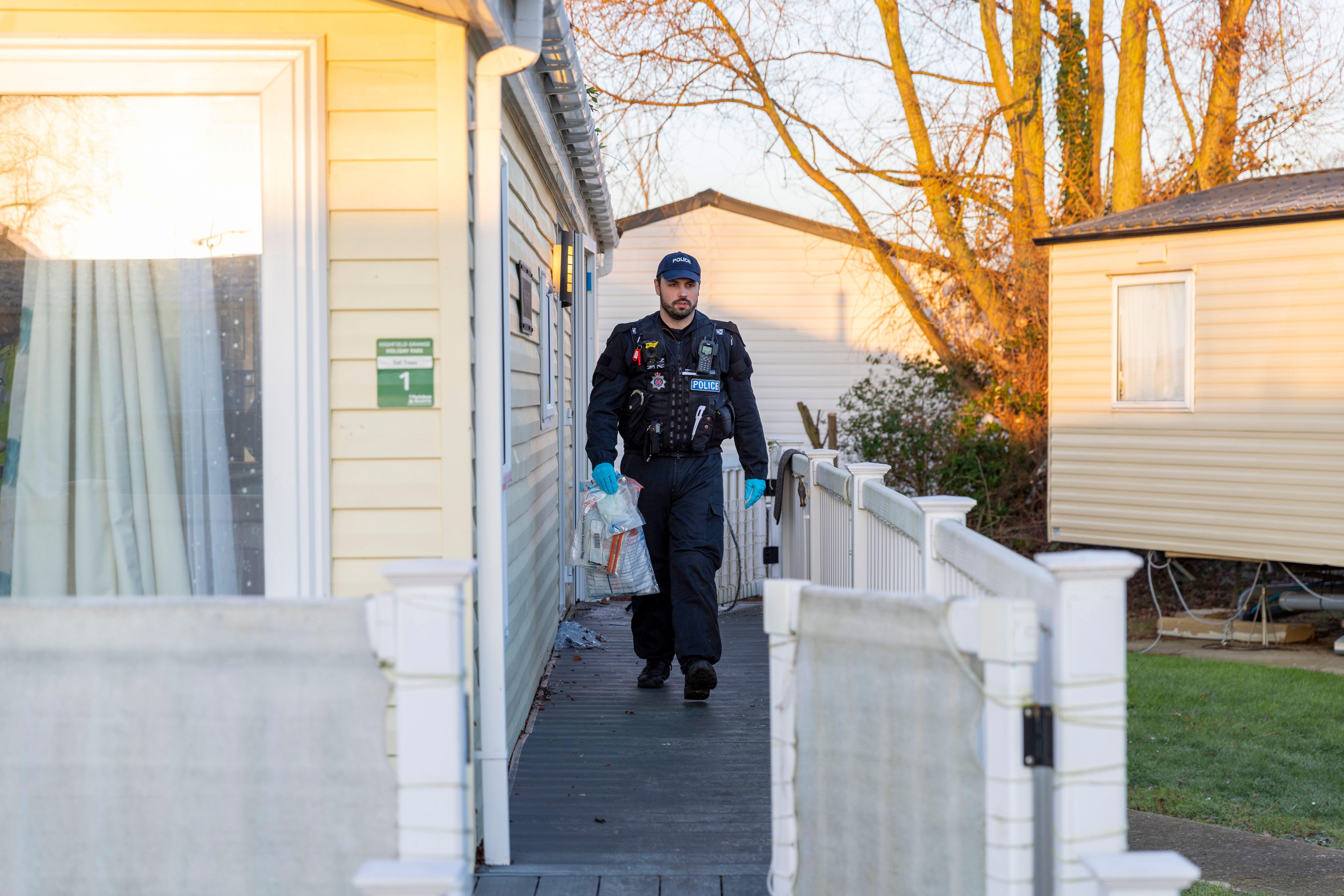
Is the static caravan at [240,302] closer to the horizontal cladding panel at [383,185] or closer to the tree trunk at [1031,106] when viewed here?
the horizontal cladding panel at [383,185]

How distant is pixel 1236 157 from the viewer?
13.5 metres

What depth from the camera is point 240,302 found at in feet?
11.4

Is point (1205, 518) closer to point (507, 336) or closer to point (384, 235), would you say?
point (507, 336)

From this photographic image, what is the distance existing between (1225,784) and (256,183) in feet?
16.4

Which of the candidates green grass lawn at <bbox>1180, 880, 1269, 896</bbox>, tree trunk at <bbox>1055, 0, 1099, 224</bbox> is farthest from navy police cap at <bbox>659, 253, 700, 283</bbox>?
tree trunk at <bbox>1055, 0, 1099, 224</bbox>

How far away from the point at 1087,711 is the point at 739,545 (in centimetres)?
736

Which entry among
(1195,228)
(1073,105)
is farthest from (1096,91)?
(1195,228)

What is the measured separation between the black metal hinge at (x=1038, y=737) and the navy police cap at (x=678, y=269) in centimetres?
362

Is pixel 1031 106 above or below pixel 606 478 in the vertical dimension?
above

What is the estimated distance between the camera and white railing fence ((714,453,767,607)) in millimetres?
9016

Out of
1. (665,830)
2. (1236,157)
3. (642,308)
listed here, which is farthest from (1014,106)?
(665,830)

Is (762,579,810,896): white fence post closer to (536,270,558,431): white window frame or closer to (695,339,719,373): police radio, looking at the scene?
(695,339,719,373): police radio

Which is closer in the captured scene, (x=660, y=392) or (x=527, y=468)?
(x=527, y=468)

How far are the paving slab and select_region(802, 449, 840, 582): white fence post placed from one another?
6.38 ft
